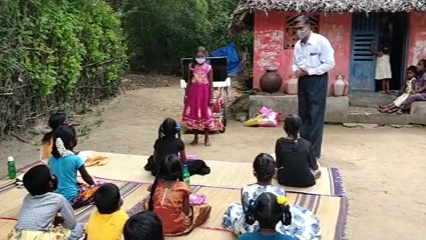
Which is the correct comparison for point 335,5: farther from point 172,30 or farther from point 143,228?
point 172,30

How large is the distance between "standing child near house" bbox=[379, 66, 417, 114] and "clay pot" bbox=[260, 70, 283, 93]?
1.96 m

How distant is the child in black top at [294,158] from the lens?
5.45 meters

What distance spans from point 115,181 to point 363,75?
674cm

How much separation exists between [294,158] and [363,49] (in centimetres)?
615

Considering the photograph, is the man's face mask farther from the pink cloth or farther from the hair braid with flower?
the hair braid with flower

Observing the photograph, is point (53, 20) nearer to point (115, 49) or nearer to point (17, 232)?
point (115, 49)

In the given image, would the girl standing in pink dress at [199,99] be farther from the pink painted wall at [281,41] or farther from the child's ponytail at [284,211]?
the child's ponytail at [284,211]

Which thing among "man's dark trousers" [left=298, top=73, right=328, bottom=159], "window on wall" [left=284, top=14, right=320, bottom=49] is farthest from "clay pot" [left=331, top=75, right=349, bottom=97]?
"man's dark trousers" [left=298, top=73, right=328, bottom=159]

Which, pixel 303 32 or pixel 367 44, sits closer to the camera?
pixel 303 32

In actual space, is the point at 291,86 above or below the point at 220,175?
above

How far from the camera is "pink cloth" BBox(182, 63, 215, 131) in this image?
26.2ft

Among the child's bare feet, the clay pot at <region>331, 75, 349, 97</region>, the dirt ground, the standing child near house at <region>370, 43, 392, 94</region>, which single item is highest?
the standing child near house at <region>370, 43, 392, 94</region>

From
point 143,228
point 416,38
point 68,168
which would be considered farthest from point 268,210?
point 416,38

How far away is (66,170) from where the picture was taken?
4.75 m
